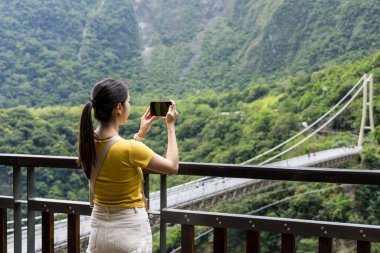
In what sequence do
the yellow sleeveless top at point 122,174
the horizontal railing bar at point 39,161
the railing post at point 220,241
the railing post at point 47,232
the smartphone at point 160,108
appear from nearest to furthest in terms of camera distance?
the yellow sleeveless top at point 122,174 < the smartphone at point 160,108 < the railing post at point 220,241 < the horizontal railing bar at point 39,161 < the railing post at point 47,232

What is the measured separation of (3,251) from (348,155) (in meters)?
16.8

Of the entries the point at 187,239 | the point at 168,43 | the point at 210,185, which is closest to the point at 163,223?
the point at 187,239

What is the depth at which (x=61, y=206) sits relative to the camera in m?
1.78

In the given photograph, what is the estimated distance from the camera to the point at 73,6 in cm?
3133

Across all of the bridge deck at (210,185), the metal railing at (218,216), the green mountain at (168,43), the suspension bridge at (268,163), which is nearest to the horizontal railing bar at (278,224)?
the metal railing at (218,216)

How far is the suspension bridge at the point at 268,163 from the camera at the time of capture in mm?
11077

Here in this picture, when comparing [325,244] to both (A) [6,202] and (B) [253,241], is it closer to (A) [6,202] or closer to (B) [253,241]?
(B) [253,241]

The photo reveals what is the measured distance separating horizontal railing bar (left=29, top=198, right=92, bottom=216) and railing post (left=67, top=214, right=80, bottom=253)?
0.03 m

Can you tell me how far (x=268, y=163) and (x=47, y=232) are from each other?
17.9 m

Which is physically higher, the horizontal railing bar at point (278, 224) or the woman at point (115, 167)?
the woman at point (115, 167)

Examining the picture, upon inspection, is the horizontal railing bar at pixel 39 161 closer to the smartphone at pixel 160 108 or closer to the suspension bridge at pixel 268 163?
the smartphone at pixel 160 108

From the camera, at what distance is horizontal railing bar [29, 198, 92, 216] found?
1729mm

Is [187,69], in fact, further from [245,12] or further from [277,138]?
[277,138]

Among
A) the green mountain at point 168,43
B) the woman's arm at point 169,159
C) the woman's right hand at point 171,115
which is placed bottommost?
the woman's arm at point 169,159
